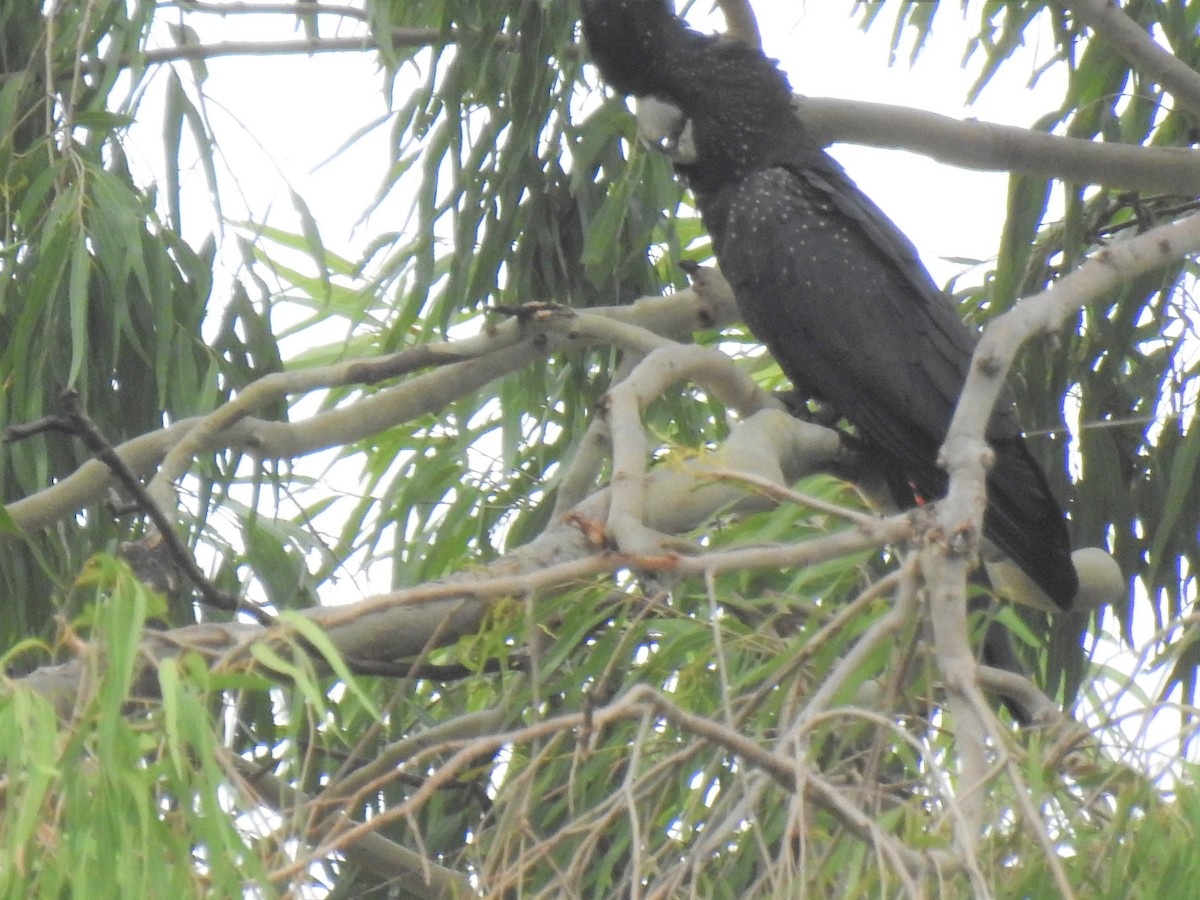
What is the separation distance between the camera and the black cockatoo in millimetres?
1902

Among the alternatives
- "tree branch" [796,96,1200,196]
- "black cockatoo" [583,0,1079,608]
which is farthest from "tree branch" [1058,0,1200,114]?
"black cockatoo" [583,0,1079,608]

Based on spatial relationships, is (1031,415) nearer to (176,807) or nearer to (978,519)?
(978,519)

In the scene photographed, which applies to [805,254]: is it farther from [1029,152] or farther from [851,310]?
[1029,152]

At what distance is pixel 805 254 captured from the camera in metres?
2.02

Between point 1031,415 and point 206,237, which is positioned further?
point 1031,415

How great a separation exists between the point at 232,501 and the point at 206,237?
333 mm

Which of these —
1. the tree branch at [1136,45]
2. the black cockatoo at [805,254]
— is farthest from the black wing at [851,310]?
the tree branch at [1136,45]

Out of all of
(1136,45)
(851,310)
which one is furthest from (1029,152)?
(851,310)

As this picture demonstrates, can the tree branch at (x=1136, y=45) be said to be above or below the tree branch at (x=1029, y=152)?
above

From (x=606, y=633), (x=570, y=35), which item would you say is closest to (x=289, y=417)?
(x=570, y=35)

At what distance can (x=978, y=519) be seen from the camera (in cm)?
86

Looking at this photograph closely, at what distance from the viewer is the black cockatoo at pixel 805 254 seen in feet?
6.24

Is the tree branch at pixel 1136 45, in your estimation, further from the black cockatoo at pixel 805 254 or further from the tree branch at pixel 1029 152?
the black cockatoo at pixel 805 254

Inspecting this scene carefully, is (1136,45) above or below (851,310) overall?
above
